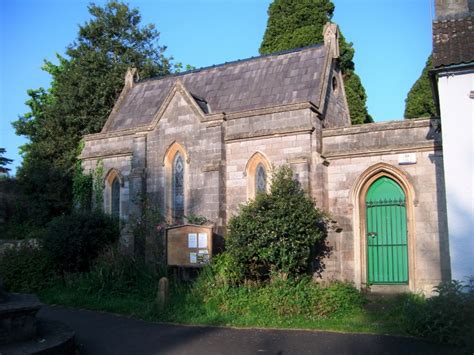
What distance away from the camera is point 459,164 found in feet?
34.7

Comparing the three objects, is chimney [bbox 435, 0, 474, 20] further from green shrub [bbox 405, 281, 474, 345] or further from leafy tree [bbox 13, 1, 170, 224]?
leafy tree [bbox 13, 1, 170, 224]

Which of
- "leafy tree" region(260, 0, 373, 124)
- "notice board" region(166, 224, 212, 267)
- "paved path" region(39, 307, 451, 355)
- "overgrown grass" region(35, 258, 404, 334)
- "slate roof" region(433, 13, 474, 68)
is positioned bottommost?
"paved path" region(39, 307, 451, 355)

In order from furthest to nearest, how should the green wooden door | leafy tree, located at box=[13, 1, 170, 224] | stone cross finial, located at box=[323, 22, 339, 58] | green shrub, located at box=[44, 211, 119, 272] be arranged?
leafy tree, located at box=[13, 1, 170, 224], stone cross finial, located at box=[323, 22, 339, 58], green shrub, located at box=[44, 211, 119, 272], the green wooden door

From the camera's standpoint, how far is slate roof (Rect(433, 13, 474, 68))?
10.8 meters

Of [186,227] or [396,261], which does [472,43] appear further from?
[186,227]

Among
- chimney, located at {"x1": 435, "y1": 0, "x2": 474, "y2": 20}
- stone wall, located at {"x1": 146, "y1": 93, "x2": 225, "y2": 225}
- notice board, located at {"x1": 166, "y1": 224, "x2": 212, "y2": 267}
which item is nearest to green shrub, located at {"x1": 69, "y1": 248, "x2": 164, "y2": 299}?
notice board, located at {"x1": 166, "y1": 224, "x2": 212, "y2": 267}

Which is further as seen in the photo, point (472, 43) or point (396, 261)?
point (396, 261)

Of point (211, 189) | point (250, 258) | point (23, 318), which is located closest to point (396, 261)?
point (250, 258)

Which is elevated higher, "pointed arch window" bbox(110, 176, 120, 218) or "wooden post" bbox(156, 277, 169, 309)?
"pointed arch window" bbox(110, 176, 120, 218)

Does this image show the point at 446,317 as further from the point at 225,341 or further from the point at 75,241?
the point at 75,241

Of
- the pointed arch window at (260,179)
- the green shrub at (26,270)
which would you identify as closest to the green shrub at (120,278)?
the green shrub at (26,270)

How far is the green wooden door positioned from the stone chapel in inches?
1.1

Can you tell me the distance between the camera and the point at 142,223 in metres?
17.0

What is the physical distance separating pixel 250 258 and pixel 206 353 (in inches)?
181
